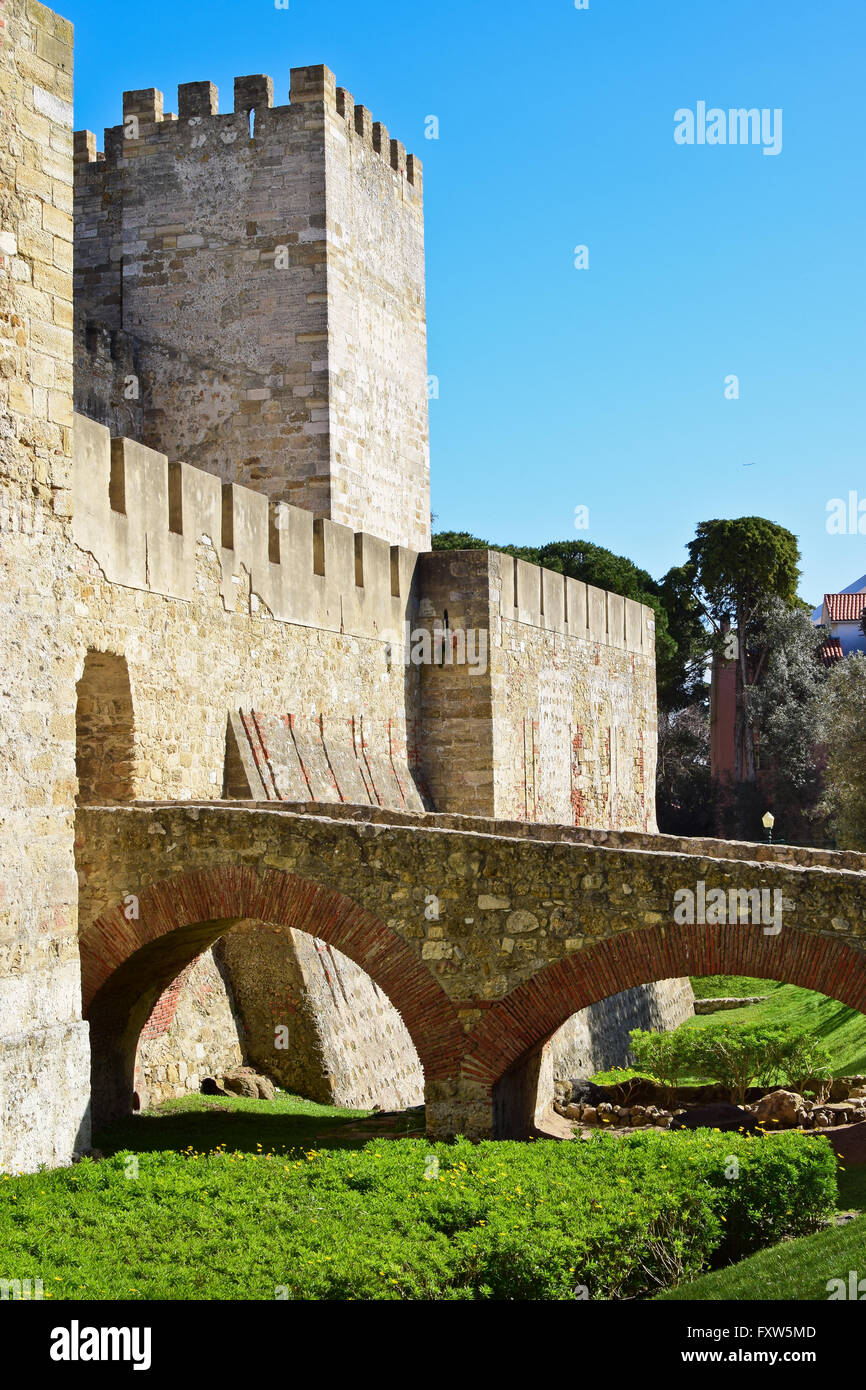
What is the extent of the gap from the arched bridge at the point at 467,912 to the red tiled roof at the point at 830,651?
36753mm

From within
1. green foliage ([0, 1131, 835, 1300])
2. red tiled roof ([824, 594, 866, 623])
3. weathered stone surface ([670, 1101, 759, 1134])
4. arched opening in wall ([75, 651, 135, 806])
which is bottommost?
weathered stone surface ([670, 1101, 759, 1134])

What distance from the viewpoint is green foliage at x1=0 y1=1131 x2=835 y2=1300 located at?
6957 millimetres

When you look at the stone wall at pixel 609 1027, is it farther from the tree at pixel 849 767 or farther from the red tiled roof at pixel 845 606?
the red tiled roof at pixel 845 606

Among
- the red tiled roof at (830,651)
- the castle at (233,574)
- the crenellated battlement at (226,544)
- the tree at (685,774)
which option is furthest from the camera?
the red tiled roof at (830,651)

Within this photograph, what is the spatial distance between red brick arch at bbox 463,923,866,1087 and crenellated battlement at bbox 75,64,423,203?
41.6ft

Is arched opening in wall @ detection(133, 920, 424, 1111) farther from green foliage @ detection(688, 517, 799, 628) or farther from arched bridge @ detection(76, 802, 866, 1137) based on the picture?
green foliage @ detection(688, 517, 799, 628)

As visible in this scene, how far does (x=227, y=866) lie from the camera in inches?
421

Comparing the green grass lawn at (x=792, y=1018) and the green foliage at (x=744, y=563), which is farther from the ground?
the green foliage at (x=744, y=563)

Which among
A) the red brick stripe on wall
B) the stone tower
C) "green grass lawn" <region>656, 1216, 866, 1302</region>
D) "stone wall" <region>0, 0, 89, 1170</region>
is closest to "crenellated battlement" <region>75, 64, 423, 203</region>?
the stone tower

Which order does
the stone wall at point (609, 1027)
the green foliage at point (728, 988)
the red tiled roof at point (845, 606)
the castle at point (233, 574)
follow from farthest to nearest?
the red tiled roof at point (845, 606)
the green foliage at point (728, 988)
the stone wall at point (609, 1027)
the castle at point (233, 574)

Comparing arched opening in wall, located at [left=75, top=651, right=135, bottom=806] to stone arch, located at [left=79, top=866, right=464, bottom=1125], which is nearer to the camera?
stone arch, located at [left=79, top=866, right=464, bottom=1125]

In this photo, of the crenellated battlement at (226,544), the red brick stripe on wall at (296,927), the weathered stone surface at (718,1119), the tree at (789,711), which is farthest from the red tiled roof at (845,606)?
the red brick stripe on wall at (296,927)

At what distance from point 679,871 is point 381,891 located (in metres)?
2.04

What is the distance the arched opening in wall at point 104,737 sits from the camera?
39.7ft
